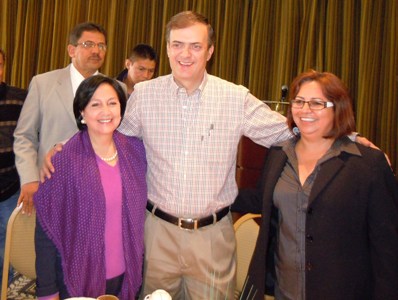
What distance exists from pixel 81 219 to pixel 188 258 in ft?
1.62

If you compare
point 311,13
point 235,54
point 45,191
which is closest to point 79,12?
point 235,54

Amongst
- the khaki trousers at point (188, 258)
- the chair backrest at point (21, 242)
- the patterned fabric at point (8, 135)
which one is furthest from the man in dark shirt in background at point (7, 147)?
the khaki trousers at point (188, 258)

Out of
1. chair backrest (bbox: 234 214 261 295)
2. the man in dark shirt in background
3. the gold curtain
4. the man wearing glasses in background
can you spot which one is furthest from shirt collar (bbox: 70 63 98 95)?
the gold curtain

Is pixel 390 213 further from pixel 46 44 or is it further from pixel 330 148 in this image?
pixel 46 44

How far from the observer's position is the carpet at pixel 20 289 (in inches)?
110

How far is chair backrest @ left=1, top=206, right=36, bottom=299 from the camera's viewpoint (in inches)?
67.5

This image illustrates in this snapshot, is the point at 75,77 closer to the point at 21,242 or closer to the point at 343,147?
the point at 21,242

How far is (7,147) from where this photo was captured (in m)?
2.24

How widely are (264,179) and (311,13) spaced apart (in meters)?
2.52

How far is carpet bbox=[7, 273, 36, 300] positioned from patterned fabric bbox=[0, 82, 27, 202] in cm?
87

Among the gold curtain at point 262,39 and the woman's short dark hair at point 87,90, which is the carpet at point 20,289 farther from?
the gold curtain at point 262,39

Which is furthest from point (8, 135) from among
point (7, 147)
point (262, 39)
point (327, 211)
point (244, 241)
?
point (262, 39)

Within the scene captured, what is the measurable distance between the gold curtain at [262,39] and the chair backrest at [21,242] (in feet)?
9.10

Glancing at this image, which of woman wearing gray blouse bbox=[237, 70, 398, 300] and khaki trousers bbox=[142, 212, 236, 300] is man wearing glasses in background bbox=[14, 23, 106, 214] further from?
woman wearing gray blouse bbox=[237, 70, 398, 300]
